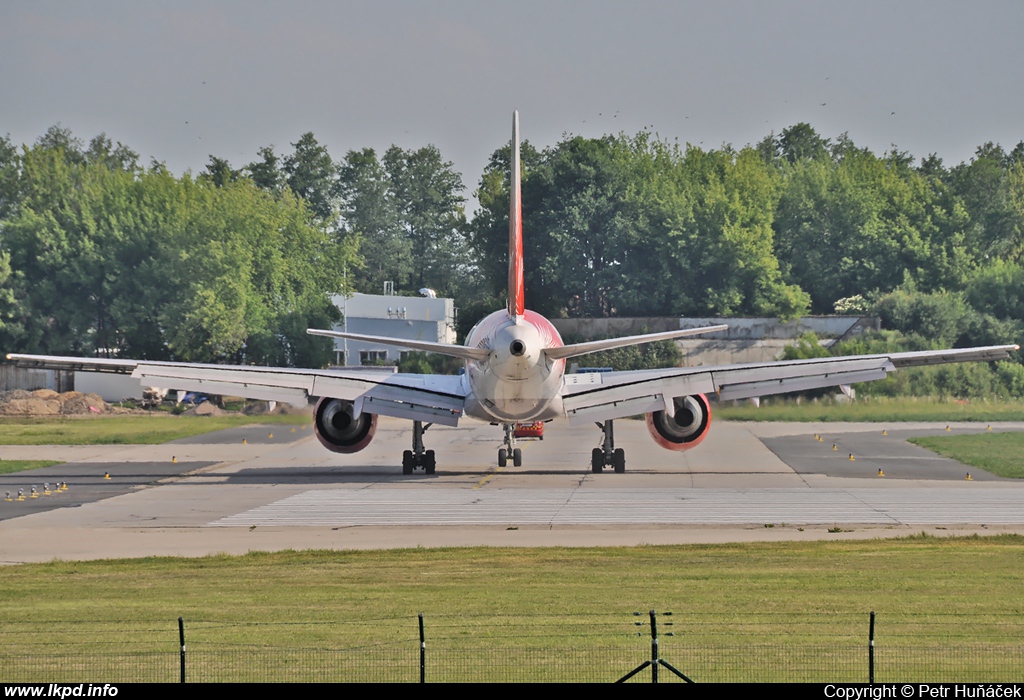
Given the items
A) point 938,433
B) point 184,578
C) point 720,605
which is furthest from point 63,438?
point 720,605

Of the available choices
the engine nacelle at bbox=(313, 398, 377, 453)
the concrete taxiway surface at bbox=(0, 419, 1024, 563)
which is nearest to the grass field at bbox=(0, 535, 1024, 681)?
the concrete taxiway surface at bbox=(0, 419, 1024, 563)

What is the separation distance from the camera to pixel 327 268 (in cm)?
9425

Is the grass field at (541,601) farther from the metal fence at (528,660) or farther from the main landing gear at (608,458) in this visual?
the main landing gear at (608,458)

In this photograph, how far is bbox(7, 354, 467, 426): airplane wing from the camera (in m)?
41.3

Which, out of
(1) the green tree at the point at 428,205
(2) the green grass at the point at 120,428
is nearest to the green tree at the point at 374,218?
(1) the green tree at the point at 428,205

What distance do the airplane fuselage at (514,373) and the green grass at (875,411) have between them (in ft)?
67.9

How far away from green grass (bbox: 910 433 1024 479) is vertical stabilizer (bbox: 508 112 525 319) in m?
18.4

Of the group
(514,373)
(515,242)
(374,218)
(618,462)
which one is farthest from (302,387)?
(374,218)

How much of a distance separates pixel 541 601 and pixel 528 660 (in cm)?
511

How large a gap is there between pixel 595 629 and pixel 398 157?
14246 centimetres

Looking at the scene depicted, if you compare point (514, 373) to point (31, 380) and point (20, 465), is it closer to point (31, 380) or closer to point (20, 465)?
point (20, 465)

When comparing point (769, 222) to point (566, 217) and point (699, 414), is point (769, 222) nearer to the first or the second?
point (566, 217)

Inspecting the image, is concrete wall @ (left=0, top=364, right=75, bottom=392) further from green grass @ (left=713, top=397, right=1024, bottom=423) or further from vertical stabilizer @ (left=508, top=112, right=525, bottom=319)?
vertical stabilizer @ (left=508, top=112, right=525, bottom=319)

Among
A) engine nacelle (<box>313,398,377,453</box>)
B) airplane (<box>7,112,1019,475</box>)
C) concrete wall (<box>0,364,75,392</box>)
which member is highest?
concrete wall (<box>0,364,75,392</box>)
